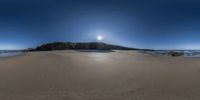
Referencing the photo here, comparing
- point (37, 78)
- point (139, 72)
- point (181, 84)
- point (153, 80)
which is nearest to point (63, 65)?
point (37, 78)

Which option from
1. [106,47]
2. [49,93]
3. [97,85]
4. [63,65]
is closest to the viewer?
[49,93]

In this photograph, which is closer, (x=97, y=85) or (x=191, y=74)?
(x=97, y=85)

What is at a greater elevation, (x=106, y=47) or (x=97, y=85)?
(x=106, y=47)

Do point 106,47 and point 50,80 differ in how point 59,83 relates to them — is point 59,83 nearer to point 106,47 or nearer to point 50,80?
point 50,80

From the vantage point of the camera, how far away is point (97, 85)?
2.73 m

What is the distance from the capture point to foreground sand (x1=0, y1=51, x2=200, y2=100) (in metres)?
2.26

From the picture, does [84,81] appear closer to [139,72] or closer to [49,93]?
[49,93]

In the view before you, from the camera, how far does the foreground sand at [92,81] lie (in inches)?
88.8

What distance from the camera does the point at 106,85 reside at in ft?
8.96

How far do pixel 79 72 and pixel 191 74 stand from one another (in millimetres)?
2155

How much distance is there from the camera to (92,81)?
2.92 metres

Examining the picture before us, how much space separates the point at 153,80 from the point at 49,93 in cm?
170

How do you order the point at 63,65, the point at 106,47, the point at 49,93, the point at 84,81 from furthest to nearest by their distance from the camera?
the point at 106,47
the point at 63,65
the point at 84,81
the point at 49,93

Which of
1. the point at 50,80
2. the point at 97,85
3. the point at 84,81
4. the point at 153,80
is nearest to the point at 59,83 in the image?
the point at 50,80
